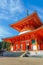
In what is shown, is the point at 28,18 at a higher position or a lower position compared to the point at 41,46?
higher

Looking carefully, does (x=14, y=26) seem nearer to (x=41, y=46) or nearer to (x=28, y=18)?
(x=28, y=18)

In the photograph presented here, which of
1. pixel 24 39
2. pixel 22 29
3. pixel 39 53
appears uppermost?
pixel 22 29

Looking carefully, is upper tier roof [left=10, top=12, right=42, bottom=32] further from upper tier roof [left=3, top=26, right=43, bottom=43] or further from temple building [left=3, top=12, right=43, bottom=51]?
upper tier roof [left=3, top=26, right=43, bottom=43]

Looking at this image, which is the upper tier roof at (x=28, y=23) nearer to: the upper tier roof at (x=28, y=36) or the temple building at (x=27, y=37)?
the temple building at (x=27, y=37)


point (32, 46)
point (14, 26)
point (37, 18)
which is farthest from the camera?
point (14, 26)

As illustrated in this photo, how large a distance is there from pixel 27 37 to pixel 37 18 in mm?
3917

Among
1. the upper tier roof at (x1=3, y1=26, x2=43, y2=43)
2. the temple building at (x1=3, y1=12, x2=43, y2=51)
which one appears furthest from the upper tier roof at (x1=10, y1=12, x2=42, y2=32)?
the upper tier roof at (x1=3, y1=26, x2=43, y2=43)

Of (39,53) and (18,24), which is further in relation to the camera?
(18,24)

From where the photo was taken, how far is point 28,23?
80.5 feet

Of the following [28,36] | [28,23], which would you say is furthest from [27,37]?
[28,23]

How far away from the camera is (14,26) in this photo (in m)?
26.4

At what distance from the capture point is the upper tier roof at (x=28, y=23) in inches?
924

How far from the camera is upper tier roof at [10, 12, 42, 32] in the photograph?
77.0 ft

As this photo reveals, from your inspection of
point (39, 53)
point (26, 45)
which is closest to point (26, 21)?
point (26, 45)
